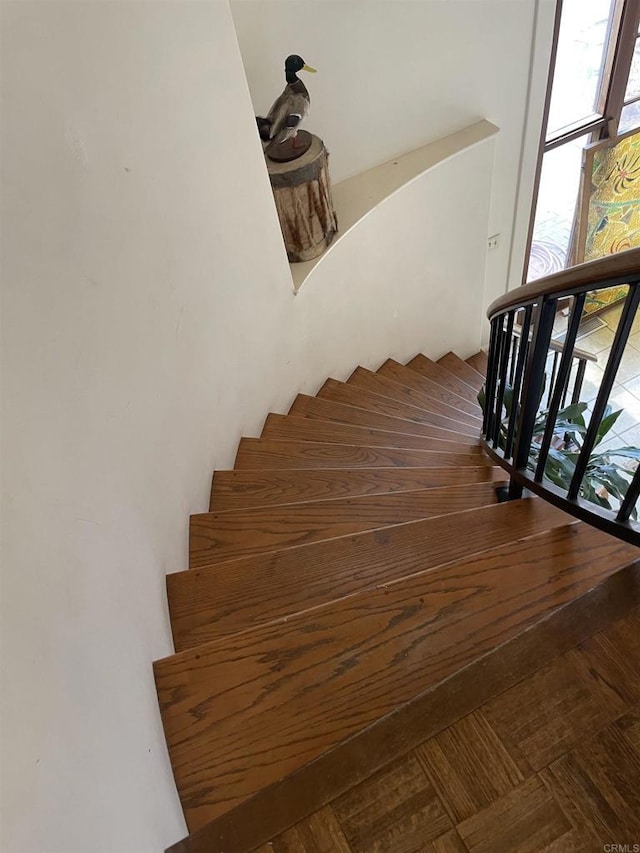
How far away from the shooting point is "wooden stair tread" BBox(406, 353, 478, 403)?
375cm

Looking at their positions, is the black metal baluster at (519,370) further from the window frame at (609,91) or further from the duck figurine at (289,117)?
the window frame at (609,91)

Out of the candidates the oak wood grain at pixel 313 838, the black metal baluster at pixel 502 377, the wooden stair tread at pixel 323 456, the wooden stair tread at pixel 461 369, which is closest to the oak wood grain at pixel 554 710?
the oak wood grain at pixel 313 838

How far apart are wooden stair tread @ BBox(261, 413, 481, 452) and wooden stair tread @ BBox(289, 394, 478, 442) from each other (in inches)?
4.9

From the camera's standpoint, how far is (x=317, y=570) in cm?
154

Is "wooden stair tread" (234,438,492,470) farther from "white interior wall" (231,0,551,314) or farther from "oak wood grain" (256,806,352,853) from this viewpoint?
"white interior wall" (231,0,551,314)

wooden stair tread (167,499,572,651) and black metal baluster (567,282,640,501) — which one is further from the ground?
black metal baluster (567,282,640,501)

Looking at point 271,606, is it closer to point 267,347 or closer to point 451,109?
Result: point 267,347

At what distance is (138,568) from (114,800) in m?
0.44

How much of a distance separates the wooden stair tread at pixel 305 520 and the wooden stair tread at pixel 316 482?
15cm

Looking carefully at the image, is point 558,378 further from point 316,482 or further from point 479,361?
point 479,361

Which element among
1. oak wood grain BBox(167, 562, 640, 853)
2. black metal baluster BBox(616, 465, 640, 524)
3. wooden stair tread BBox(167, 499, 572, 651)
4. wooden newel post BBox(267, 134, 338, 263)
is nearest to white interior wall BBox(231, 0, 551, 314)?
wooden newel post BBox(267, 134, 338, 263)

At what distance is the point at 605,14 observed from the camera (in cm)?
376

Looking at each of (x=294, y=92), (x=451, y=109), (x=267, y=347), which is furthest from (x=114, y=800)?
(x=451, y=109)

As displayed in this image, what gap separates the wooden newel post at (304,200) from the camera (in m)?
A: 2.63
